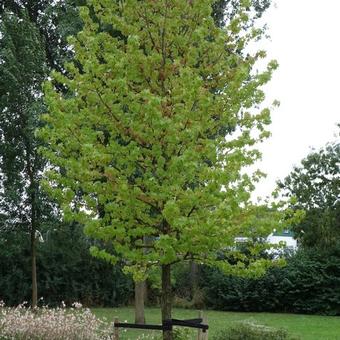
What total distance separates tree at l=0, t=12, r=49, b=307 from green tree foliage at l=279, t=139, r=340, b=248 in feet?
53.4

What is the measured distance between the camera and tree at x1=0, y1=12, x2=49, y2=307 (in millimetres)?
16141

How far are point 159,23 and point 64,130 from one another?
1.59m

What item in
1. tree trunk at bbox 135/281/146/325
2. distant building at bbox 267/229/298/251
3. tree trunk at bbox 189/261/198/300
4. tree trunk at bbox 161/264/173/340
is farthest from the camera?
tree trunk at bbox 189/261/198/300

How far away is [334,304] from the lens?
21.3m

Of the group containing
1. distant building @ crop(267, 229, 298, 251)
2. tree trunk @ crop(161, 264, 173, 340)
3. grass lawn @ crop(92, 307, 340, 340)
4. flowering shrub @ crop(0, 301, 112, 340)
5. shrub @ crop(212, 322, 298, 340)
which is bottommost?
grass lawn @ crop(92, 307, 340, 340)

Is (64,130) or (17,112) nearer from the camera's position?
(64,130)

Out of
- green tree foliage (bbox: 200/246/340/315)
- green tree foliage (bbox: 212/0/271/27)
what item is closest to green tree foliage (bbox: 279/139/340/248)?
green tree foliage (bbox: 200/246/340/315)

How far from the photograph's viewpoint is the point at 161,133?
6082mm

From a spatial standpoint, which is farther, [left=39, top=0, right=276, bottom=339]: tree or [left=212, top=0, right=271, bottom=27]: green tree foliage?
[left=212, top=0, right=271, bottom=27]: green tree foliage

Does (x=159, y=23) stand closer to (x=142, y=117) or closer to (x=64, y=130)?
(x=142, y=117)

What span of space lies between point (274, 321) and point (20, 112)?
9.67m

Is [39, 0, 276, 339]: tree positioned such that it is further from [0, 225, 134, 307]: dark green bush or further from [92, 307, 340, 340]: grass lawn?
[0, 225, 134, 307]: dark green bush

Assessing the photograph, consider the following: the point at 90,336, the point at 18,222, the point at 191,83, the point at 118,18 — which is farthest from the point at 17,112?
the point at 191,83

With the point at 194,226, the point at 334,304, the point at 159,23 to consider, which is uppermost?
the point at 159,23
